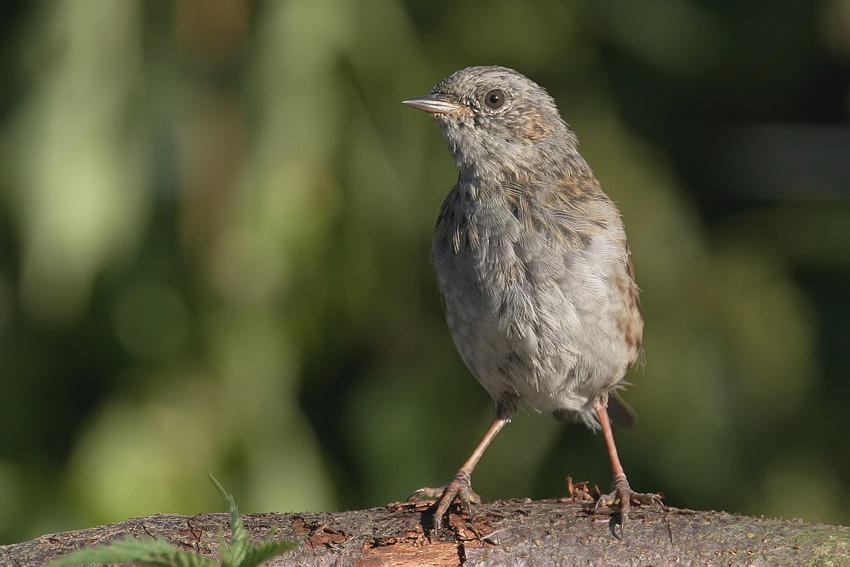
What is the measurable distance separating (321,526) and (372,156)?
2.84 metres

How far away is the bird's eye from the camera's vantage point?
11.3 feet

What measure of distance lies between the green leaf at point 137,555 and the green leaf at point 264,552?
7 centimetres

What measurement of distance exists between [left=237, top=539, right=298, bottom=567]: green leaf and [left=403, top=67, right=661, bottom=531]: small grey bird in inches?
47.8

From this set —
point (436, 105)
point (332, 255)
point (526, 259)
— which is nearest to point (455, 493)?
point (526, 259)

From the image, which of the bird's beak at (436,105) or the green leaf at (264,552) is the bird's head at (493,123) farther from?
the green leaf at (264,552)

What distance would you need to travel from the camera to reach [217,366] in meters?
4.75

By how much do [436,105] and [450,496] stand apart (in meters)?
1.36

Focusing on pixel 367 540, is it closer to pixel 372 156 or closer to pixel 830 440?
pixel 372 156

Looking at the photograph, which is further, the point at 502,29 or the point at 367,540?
the point at 502,29

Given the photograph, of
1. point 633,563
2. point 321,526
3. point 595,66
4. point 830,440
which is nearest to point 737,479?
point 830,440

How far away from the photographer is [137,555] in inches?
67.7

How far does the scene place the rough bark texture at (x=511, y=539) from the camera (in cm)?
228

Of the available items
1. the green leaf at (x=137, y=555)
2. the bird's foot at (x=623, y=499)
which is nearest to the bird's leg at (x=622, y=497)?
the bird's foot at (x=623, y=499)

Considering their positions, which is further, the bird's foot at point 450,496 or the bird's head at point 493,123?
the bird's head at point 493,123
